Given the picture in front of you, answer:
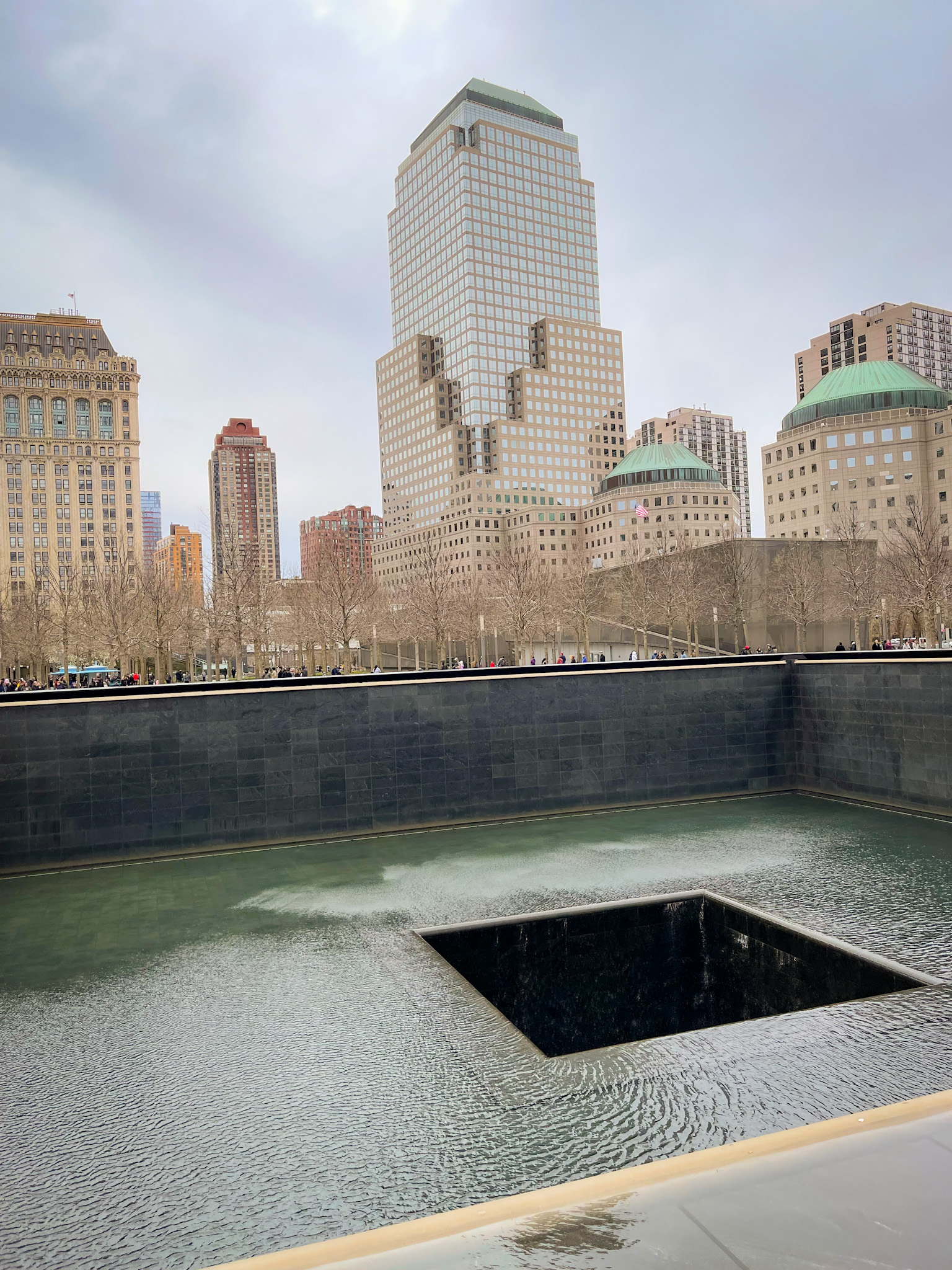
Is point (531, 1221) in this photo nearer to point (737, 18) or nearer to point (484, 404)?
point (737, 18)

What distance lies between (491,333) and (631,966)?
153 metres

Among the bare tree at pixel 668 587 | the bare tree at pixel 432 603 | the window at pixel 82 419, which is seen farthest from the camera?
the window at pixel 82 419

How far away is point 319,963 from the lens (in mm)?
8469

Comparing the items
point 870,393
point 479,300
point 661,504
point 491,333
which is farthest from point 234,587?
point 479,300

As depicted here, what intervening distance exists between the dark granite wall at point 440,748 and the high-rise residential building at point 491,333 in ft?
403

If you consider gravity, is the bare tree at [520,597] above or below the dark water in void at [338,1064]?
above

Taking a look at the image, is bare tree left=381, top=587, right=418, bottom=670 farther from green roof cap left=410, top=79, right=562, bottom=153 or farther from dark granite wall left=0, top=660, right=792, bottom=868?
green roof cap left=410, top=79, right=562, bottom=153

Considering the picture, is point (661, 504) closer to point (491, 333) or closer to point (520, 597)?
point (491, 333)

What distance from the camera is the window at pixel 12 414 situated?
124 meters

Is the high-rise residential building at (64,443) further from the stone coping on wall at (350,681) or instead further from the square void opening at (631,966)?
the square void opening at (631,966)

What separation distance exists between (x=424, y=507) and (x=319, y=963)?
14795cm

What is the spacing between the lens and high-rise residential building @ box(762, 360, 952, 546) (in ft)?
301

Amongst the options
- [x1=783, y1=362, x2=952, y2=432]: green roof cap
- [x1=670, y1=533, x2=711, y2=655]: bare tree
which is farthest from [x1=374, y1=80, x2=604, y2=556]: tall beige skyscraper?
[x1=670, y1=533, x2=711, y2=655]: bare tree

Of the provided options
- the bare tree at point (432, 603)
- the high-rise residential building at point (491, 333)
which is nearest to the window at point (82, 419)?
the high-rise residential building at point (491, 333)
